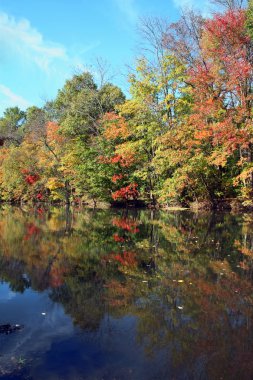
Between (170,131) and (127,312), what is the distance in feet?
68.1

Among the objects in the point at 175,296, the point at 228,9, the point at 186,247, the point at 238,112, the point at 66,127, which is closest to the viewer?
the point at 175,296

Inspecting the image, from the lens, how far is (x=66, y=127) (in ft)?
122

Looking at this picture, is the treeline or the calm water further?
the treeline

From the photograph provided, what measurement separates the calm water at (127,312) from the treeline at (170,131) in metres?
14.0

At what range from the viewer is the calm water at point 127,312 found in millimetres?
3697

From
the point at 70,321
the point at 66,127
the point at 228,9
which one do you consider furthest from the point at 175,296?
the point at 66,127

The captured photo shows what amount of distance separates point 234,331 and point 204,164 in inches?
838

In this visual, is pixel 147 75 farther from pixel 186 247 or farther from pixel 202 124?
pixel 186 247

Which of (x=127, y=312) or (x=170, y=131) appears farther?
(x=170, y=131)

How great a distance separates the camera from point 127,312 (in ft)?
17.2

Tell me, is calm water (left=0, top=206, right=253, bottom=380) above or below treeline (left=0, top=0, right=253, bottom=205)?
below

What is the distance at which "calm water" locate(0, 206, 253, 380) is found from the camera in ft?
12.1

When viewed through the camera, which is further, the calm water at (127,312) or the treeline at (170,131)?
the treeline at (170,131)

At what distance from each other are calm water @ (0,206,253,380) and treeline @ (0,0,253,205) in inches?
552
